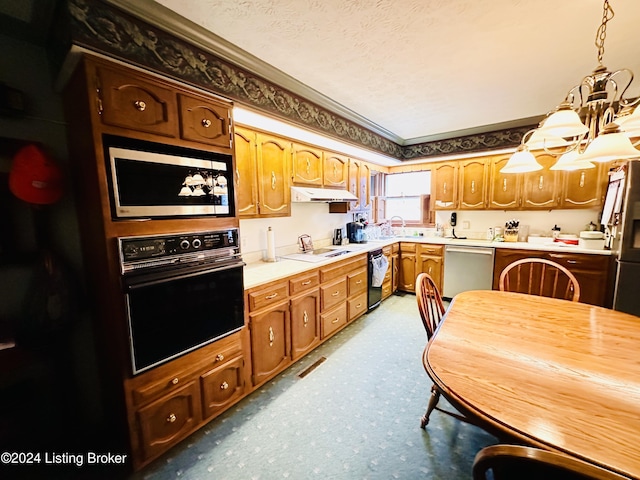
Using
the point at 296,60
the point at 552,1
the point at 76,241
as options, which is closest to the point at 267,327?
the point at 76,241

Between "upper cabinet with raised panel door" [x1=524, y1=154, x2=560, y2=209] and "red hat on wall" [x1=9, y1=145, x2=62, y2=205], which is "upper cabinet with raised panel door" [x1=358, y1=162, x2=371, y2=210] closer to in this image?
"upper cabinet with raised panel door" [x1=524, y1=154, x2=560, y2=209]

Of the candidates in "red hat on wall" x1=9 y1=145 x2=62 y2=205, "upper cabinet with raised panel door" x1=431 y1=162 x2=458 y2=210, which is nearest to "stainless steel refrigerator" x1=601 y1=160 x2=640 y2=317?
"upper cabinet with raised panel door" x1=431 y1=162 x2=458 y2=210

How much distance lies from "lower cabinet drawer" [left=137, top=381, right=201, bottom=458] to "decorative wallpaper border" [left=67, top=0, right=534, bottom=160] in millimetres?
1857

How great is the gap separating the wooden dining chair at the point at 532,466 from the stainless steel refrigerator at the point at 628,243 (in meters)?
3.00

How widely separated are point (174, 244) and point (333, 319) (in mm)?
1962

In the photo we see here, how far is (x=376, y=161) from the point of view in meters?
4.33

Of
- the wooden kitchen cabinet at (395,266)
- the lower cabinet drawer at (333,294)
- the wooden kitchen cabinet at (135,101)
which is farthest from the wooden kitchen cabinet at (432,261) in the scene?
the wooden kitchen cabinet at (135,101)

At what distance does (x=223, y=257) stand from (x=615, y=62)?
3.31 m

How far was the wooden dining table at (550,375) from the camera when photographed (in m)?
0.80

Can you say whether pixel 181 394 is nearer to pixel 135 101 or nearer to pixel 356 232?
pixel 135 101

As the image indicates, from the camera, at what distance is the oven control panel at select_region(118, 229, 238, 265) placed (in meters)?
1.36

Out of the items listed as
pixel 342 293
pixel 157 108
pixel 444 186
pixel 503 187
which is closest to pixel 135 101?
pixel 157 108

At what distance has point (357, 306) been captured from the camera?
11.2 ft

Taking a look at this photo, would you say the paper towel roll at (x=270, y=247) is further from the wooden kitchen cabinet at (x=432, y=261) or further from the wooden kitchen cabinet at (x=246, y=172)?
the wooden kitchen cabinet at (x=432, y=261)
